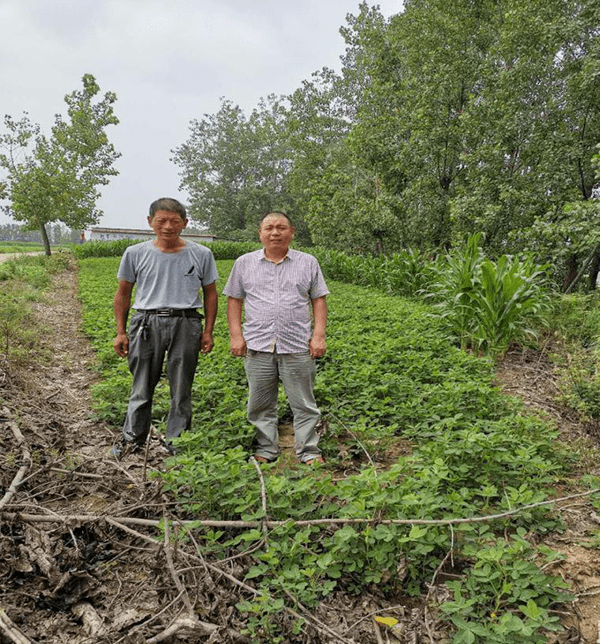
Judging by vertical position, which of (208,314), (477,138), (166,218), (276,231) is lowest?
(208,314)

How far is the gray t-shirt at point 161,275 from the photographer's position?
3275mm

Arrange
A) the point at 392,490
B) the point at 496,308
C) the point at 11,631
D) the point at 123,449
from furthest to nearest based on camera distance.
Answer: the point at 496,308
the point at 123,449
the point at 392,490
the point at 11,631

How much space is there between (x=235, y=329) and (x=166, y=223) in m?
0.91

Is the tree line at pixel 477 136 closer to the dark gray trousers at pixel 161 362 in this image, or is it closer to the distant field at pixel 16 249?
the dark gray trousers at pixel 161 362

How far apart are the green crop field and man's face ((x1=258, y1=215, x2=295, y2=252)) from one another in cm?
144

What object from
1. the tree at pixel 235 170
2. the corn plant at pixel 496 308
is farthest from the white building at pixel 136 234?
the corn plant at pixel 496 308

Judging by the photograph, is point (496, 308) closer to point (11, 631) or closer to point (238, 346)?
point (238, 346)

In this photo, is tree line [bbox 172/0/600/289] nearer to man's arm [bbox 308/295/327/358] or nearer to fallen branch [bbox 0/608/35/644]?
man's arm [bbox 308/295/327/358]

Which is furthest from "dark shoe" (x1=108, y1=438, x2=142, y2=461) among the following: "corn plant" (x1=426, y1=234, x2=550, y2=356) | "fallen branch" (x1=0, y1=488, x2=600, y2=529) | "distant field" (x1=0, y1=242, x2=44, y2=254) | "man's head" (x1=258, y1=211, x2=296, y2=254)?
"distant field" (x1=0, y1=242, x2=44, y2=254)

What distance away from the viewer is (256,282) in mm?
3281

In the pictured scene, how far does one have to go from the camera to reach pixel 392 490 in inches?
95.1

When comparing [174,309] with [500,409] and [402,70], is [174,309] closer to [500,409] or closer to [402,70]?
[500,409]

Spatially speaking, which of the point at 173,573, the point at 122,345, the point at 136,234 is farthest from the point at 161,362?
the point at 136,234

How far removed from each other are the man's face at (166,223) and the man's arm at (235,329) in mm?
636
